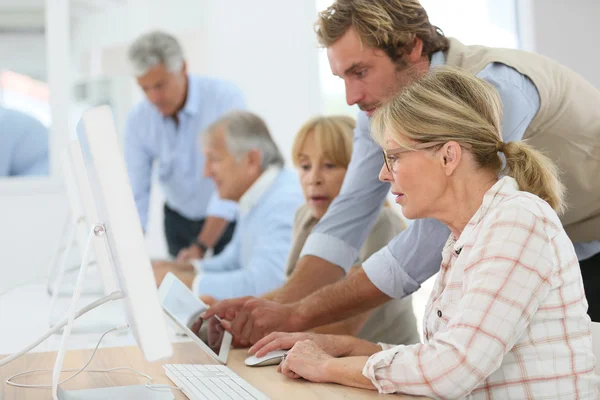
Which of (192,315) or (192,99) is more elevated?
(192,99)

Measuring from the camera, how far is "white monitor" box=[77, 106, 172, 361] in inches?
37.4

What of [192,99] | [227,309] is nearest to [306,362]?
[227,309]

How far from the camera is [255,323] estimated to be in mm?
1653

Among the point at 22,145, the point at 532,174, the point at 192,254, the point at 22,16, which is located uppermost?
the point at 22,16

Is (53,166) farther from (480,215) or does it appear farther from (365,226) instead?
(480,215)

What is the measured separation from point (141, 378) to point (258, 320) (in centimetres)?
35

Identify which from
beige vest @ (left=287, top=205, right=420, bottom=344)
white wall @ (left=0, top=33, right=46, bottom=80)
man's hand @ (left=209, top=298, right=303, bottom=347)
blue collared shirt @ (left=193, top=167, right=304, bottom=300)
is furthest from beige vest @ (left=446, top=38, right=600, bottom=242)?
white wall @ (left=0, top=33, right=46, bottom=80)

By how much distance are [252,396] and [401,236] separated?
2.16 feet

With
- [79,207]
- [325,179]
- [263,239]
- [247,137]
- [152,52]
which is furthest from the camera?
[152,52]

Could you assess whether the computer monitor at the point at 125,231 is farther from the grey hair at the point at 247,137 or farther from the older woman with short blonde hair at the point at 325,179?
the grey hair at the point at 247,137

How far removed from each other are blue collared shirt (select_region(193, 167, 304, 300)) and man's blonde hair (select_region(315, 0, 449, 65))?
4.13 ft

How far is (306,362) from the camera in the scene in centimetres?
132

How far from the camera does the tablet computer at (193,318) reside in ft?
5.08

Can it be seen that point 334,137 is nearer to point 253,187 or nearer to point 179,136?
point 253,187
